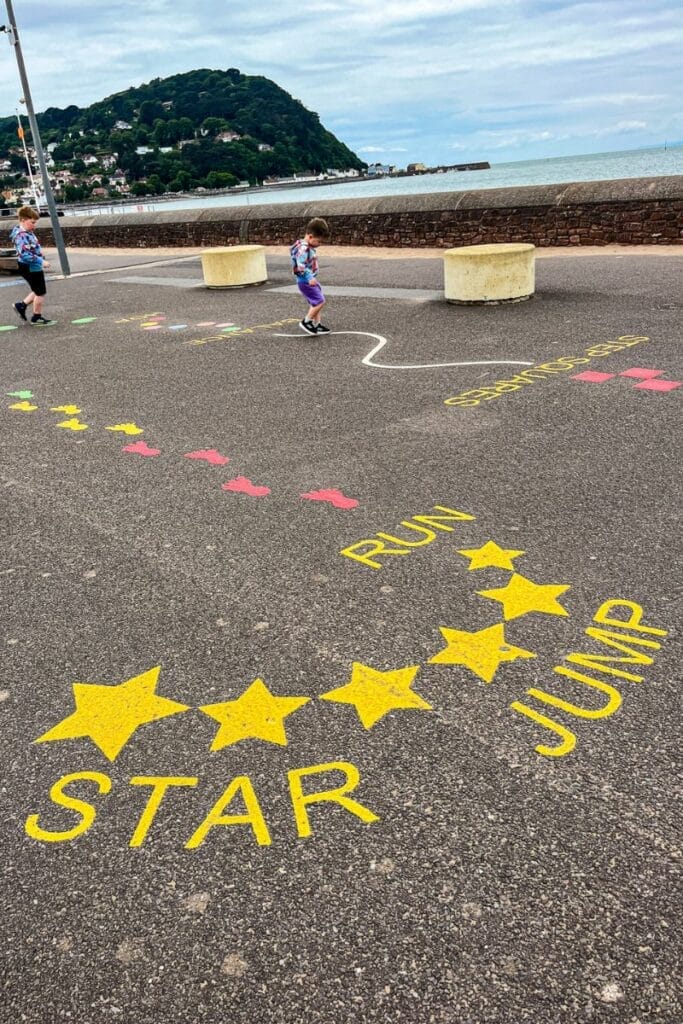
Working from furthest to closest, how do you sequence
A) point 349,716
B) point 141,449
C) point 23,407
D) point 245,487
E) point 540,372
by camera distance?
1. point 23,407
2. point 540,372
3. point 141,449
4. point 245,487
5. point 349,716

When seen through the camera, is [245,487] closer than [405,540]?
No

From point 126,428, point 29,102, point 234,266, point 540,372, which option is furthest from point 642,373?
point 29,102

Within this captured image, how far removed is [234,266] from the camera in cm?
1638

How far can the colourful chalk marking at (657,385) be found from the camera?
732 centimetres

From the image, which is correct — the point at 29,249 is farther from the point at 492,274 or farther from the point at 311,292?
the point at 492,274

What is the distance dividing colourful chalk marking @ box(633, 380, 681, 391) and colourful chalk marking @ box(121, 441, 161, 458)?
164 inches

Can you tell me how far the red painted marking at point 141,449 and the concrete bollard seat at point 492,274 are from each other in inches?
257

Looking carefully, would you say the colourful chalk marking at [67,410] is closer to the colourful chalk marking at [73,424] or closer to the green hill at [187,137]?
the colourful chalk marking at [73,424]

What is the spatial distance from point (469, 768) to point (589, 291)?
10534 mm

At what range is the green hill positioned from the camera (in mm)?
102312

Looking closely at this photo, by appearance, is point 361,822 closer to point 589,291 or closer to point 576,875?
point 576,875

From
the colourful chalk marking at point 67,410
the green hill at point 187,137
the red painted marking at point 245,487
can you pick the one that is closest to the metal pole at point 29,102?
the colourful chalk marking at point 67,410

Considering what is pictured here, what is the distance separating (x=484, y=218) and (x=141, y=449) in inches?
507

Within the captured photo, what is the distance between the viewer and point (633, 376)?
7777 mm
